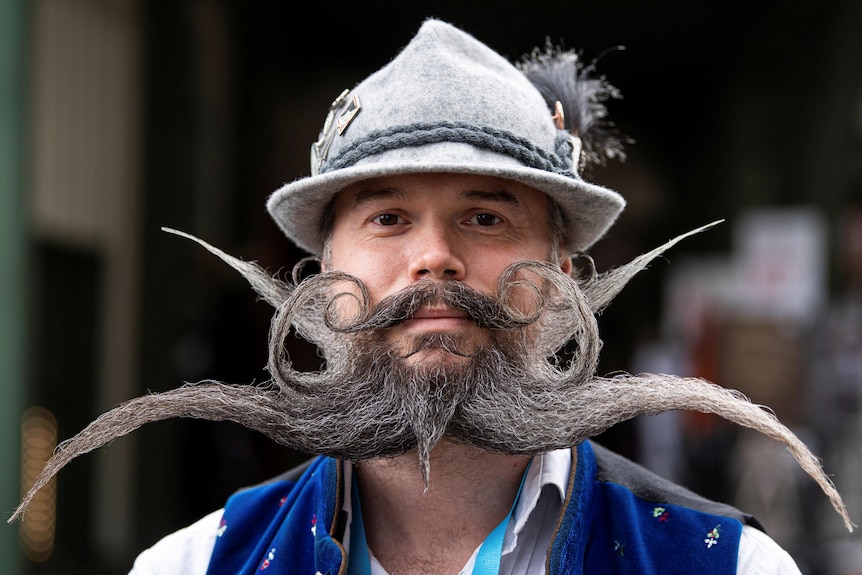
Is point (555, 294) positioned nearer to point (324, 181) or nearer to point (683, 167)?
point (324, 181)

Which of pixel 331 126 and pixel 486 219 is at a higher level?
pixel 331 126

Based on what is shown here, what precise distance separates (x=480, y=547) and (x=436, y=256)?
0.65 meters

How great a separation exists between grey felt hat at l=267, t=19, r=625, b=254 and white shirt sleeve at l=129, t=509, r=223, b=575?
31.3 inches

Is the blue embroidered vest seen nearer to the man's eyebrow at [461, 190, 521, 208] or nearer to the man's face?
the man's face

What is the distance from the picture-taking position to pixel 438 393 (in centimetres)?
211

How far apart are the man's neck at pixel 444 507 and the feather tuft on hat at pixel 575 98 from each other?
76 centimetres

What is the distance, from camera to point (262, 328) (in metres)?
8.57

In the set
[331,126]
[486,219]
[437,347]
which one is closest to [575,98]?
[486,219]

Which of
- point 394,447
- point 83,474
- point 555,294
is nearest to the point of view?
point 394,447

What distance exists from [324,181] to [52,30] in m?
5.30

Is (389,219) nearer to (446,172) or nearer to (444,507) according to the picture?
(446,172)

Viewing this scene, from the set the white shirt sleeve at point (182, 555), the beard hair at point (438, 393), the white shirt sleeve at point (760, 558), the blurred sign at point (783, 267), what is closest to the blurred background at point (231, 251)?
the blurred sign at point (783, 267)

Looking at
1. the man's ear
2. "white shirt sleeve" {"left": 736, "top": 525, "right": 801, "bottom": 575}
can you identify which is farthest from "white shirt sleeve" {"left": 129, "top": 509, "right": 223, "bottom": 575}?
"white shirt sleeve" {"left": 736, "top": 525, "right": 801, "bottom": 575}

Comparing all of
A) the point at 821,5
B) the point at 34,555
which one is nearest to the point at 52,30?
the point at 34,555
